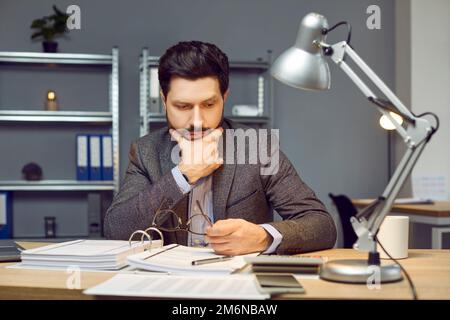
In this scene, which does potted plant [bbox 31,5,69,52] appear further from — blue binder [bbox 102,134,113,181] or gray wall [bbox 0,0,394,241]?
blue binder [bbox 102,134,113,181]

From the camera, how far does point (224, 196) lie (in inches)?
65.5

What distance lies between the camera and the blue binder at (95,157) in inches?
142

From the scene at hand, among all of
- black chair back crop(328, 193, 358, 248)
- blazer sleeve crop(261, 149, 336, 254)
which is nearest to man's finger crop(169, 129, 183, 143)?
blazer sleeve crop(261, 149, 336, 254)

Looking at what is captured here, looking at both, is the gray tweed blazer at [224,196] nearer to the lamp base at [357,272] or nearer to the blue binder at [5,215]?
the lamp base at [357,272]

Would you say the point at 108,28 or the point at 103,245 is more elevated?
the point at 108,28

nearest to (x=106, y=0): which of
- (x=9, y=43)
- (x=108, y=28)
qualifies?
(x=108, y=28)

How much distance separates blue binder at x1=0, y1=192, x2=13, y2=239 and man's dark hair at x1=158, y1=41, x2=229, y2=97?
2.36 m

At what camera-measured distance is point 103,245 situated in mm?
1291

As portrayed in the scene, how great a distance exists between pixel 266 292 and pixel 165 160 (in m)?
0.93

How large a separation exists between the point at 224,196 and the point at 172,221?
168 mm

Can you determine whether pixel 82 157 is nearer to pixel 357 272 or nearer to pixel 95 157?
pixel 95 157

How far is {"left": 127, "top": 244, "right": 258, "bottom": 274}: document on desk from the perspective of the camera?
1037 mm

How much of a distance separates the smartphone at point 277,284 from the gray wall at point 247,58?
10.1 feet
